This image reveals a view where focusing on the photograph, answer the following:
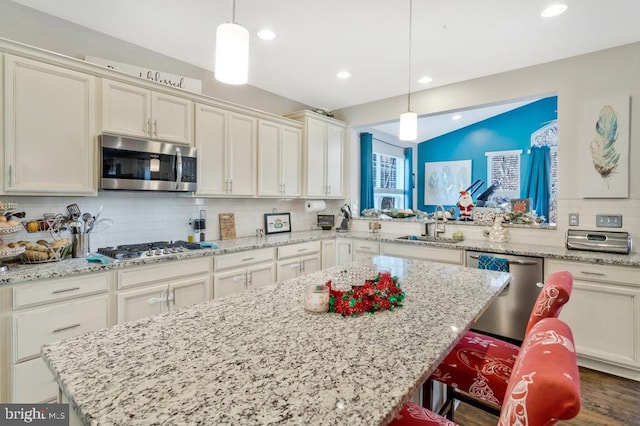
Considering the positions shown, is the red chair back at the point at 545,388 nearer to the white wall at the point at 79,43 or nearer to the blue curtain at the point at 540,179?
the white wall at the point at 79,43

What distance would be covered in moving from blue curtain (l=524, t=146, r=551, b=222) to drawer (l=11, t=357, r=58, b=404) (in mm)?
6532

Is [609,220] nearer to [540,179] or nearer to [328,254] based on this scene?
[328,254]

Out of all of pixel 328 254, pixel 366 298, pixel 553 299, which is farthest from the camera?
pixel 328 254

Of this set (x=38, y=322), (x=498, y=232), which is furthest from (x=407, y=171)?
(x=38, y=322)

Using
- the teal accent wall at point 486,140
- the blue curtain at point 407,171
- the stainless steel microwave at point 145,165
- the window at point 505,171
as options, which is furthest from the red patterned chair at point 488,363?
the blue curtain at point 407,171

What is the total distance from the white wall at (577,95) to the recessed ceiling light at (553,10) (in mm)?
942

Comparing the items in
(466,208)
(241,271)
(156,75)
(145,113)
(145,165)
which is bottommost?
(241,271)

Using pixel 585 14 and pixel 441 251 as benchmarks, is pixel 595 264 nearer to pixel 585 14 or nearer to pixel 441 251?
pixel 441 251

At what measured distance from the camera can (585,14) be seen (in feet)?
7.64

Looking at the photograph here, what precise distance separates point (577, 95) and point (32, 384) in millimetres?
4697

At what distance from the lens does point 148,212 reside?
9.59 feet

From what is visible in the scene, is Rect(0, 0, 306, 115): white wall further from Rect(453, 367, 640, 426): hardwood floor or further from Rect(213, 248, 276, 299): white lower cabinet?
Rect(453, 367, 640, 426): hardwood floor

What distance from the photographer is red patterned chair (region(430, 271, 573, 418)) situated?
118 cm

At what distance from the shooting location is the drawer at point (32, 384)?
1.82 m
